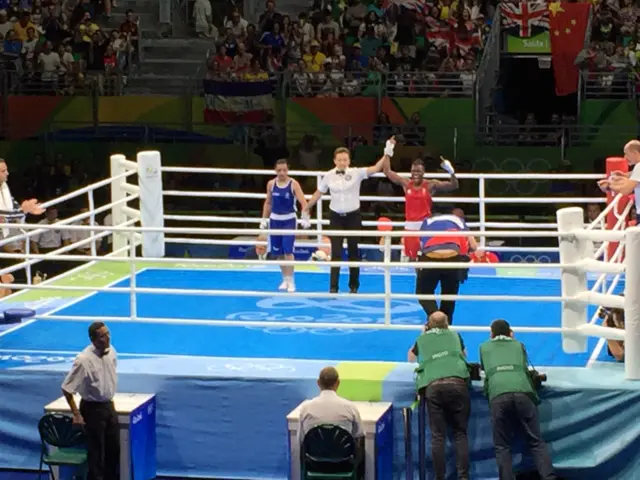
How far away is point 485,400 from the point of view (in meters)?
9.49

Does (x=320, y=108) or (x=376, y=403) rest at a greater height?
(x=320, y=108)

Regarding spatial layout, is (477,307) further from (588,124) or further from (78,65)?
(78,65)

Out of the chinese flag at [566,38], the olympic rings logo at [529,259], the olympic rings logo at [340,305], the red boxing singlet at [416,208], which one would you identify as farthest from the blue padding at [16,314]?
the chinese flag at [566,38]

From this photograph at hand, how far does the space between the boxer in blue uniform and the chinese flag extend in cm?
804

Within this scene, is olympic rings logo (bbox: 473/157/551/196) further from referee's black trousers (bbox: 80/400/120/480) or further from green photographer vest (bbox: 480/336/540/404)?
referee's black trousers (bbox: 80/400/120/480)

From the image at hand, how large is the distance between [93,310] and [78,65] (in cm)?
962

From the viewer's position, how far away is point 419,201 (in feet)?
38.7

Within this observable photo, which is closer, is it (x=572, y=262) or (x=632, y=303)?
(x=632, y=303)

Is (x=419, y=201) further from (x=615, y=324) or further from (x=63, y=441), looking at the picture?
(x=63, y=441)

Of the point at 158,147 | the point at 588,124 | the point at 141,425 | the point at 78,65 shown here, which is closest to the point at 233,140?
the point at 158,147

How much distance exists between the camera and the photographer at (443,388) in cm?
912

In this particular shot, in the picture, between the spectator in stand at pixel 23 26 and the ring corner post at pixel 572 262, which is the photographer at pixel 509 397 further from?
the spectator in stand at pixel 23 26

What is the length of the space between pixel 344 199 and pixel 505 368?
3374 mm

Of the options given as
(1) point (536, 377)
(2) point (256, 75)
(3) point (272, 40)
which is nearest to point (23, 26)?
(3) point (272, 40)
